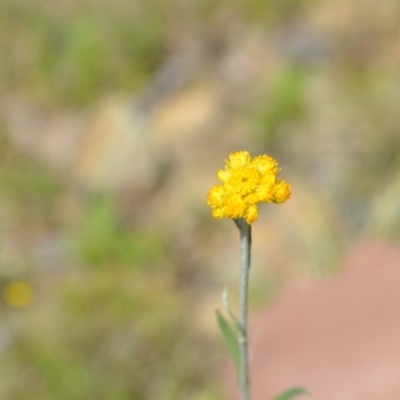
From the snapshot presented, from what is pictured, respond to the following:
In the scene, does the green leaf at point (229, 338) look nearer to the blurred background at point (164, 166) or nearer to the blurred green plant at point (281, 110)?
the blurred background at point (164, 166)

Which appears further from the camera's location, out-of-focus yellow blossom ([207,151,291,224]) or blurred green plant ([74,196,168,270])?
blurred green plant ([74,196,168,270])

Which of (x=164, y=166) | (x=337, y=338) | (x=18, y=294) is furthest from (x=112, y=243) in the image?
(x=337, y=338)

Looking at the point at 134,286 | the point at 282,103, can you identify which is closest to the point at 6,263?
the point at 134,286

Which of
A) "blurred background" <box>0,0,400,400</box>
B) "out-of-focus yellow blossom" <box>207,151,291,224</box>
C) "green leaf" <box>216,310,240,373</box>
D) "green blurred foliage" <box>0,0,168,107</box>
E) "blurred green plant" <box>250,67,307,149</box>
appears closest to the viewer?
"out-of-focus yellow blossom" <box>207,151,291,224</box>

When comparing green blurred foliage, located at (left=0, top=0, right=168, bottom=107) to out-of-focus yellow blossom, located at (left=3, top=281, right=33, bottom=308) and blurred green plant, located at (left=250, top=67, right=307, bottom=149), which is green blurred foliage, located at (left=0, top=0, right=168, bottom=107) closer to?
blurred green plant, located at (left=250, top=67, right=307, bottom=149)

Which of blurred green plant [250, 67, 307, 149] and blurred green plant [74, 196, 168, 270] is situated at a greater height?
blurred green plant [250, 67, 307, 149]


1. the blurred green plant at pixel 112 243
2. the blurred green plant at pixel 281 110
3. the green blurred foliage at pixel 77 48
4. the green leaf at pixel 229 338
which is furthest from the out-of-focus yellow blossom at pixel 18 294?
the green leaf at pixel 229 338

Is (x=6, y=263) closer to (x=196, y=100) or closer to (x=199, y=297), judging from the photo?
(x=199, y=297)

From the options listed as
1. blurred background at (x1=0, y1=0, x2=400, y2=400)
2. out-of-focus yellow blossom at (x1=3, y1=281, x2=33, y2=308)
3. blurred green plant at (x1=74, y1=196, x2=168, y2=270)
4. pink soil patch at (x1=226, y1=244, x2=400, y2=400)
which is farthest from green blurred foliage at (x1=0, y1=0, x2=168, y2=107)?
pink soil patch at (x1=226, y1=244, x2=400, y2=400)
